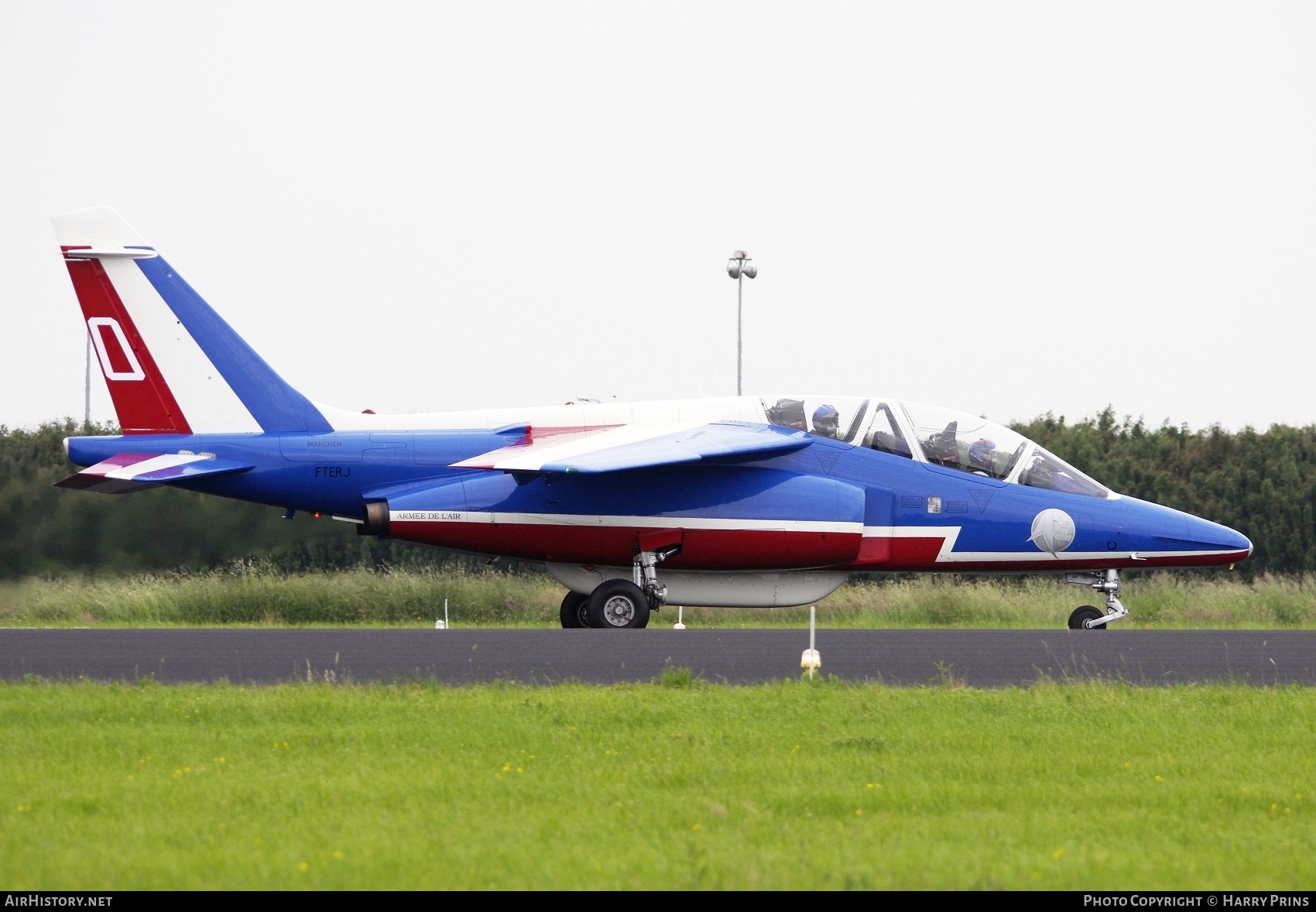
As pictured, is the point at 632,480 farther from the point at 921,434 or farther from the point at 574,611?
the point at 921,434

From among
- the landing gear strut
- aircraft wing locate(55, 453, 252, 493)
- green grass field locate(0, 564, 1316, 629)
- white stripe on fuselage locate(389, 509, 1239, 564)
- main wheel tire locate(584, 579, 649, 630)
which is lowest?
green grass field locate(0, 564, 1316, 629)

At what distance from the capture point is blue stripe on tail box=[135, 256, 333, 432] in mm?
19906

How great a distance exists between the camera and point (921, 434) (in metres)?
20.1

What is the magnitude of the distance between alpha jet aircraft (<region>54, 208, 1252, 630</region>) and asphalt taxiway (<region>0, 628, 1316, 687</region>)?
2336 mm

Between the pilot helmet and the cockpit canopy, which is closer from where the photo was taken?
the cockpit canopy

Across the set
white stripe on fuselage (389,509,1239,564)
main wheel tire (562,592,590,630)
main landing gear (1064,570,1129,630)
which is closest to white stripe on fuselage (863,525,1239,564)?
white stripe on fuselage (389,509,1239,564)

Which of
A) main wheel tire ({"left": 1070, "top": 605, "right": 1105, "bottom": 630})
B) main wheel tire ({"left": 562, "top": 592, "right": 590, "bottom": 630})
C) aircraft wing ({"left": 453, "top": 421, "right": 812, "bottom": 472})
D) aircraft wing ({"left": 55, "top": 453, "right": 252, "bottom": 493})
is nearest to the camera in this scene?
aircraft wing ({"left": 453, "top": 421, "right": 812, "bottom": 472})

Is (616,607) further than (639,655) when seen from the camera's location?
Yes

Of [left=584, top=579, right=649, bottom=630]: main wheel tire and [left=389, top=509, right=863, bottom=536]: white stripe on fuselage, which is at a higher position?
[left=389, top=509, right=863, bottom=536]: white stripe on fuselage

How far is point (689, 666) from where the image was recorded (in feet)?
43.4

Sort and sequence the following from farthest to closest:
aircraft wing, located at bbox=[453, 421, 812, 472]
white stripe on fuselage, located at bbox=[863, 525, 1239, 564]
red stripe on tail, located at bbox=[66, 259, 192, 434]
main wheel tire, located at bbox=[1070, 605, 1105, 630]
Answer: white stripe on fuselage, located at bbox=[863, 525, 1239, 564] → red stripe on tail, located at bbox=[66, 259, 192, 434] → main wheel tire, located at bbox=[1070, 605, 1105, 630] → aircraft wing, located at bbox=[453, 421, 812, 472]

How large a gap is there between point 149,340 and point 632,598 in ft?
24.9

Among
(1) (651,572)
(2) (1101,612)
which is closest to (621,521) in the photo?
(1) (651,572)

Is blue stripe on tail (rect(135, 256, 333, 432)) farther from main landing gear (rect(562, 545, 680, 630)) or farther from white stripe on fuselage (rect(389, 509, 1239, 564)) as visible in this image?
main landing gear (rect(562, 545, 680, 630))
